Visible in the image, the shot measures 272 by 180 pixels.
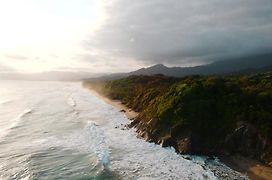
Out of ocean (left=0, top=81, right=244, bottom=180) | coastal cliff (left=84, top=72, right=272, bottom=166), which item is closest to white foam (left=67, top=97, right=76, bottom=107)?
ocean (left=0, top=81, right=244, bottom=180)

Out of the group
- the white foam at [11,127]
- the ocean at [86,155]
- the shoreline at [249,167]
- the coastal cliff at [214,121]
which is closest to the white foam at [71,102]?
the white foam at [11,127]

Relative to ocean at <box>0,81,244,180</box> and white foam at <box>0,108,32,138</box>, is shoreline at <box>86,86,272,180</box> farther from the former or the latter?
white foam at <box>0,108,32,138</box>

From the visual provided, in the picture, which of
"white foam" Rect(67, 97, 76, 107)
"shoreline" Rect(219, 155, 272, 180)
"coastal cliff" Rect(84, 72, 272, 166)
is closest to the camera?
"shoreline" Rect(219, 155, 272, 180)

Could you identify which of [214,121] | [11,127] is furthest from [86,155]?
[11,127]

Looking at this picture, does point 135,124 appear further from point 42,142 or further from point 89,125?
point 42,142

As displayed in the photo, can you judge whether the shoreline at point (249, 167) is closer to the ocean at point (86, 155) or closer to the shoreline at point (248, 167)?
the shoreline at point (248, 167)

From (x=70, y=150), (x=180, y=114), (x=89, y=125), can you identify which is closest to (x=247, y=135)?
(x=180, y=114)

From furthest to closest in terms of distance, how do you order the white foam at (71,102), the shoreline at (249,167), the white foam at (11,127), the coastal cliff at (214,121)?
the white foam at (71,102), the white foam at (11,127), the coastal cliff at (214,121), the shoreline at (249,167)

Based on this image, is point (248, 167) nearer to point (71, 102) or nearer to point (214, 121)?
point (214, 121)

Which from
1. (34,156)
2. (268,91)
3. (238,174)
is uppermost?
(268,91)

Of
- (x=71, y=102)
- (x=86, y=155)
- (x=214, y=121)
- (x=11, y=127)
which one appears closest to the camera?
(x=86, y=155)

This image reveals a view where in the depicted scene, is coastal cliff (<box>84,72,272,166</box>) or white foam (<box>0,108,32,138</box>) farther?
white foam (<box>0,108,32,138</box>)
